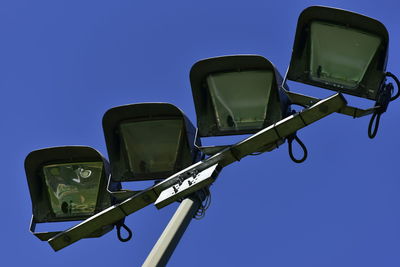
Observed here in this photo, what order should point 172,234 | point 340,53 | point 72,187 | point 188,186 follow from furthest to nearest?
point 72,187, point 340,53, point 188,186, point 172,234

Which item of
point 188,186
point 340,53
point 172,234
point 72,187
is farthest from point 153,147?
point 340,53

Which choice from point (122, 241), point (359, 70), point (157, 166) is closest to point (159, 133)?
point (157, 166)

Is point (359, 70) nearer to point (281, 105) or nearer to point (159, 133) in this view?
point (281, 105)

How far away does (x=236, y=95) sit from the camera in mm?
8883

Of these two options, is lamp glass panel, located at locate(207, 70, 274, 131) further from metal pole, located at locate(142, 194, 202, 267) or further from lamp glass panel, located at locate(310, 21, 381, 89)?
metal pole, located at locate(142, 194, 202, 267)

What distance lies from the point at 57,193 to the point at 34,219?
294 mm

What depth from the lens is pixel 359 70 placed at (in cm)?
837

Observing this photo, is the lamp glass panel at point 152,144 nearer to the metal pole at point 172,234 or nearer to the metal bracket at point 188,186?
the metal bracket at point 188,186

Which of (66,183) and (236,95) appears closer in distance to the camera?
(236,95)

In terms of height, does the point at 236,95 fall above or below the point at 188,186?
above

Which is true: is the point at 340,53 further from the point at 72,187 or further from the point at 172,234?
the point at 72,187

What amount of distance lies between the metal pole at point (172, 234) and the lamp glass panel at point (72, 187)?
1369 mm

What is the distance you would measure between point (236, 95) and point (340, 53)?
0.93 metres

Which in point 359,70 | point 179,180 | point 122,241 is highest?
point 359,70
